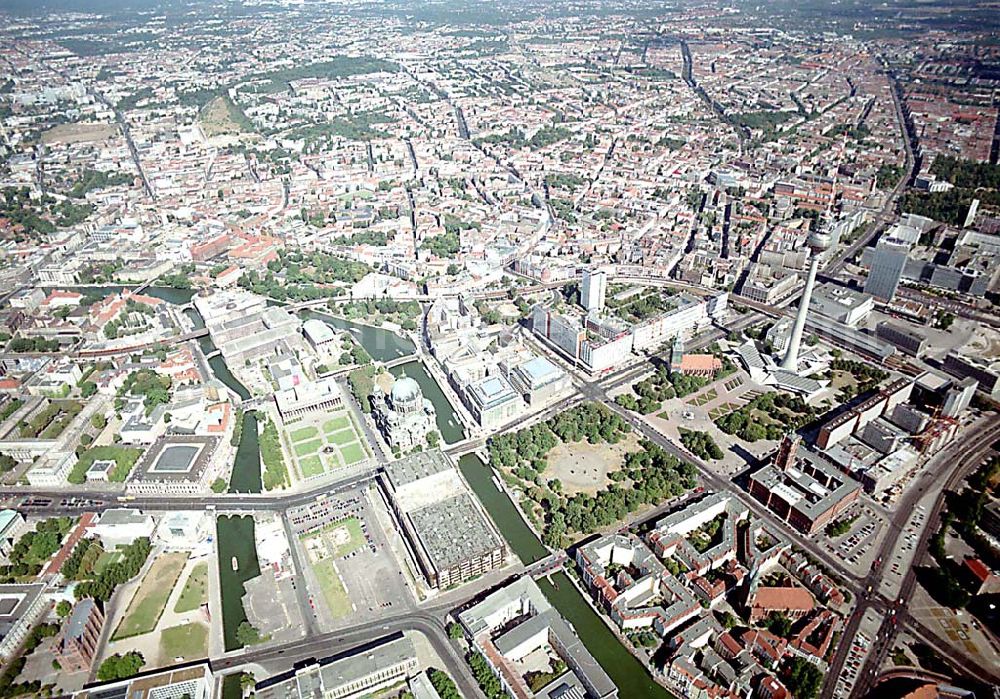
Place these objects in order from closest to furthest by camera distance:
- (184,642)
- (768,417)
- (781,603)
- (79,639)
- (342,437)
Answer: (79,639), (184,642), (781,603), (342,437), (768,417)

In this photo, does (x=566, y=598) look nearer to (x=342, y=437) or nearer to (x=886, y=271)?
(x=342, y=437)

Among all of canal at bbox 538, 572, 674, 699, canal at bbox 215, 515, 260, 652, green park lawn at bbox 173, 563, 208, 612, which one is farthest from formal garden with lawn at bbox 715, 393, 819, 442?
green park lawn at bbox 173, 563, 208, 612

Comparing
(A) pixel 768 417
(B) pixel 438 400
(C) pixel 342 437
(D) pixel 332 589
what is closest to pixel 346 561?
(D) pixel 332 589

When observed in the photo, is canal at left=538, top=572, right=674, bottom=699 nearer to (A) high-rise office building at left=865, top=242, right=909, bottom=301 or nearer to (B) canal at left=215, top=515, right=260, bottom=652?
(B) canal at left=215, top=515, right=260, bottom=652

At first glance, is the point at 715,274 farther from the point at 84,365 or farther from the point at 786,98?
the point at 786,98

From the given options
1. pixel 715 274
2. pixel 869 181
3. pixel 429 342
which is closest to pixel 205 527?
pixel 429 342

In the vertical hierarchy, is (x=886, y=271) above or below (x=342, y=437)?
above
